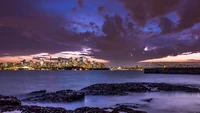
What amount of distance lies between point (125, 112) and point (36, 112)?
350 inches

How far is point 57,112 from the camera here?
22.4 m

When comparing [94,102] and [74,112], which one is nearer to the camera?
[74,112]

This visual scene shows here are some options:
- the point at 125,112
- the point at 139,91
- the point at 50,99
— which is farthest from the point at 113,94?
the point at 125,112

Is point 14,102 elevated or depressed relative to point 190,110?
elevated

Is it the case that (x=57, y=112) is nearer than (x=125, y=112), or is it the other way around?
(x=57, y=112)

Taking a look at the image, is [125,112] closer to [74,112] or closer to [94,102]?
[74,112]

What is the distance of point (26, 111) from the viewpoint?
22.3 meters

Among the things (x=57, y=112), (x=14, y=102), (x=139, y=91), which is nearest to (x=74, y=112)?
(x=57, y=112)


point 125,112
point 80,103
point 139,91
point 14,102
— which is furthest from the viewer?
point 139,91

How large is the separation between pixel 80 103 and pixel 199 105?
1735cm

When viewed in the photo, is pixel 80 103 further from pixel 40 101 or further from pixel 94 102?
pixel 40 101

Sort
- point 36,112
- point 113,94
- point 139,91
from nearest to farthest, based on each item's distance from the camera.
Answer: point 36,112
point 113,94
point 139,91

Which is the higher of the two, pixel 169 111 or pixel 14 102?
pixel 14 102

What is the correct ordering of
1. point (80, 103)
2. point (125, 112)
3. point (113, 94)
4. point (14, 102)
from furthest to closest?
1. point (113, 94)
2. point (80, 103)
3. point (14, 102)
4. point (125, 112)
